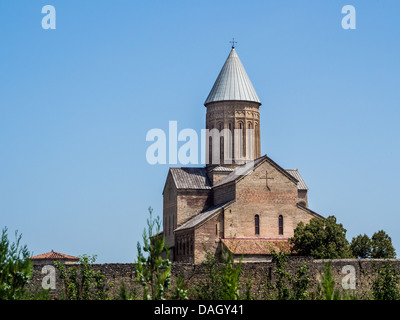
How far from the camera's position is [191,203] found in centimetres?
3759

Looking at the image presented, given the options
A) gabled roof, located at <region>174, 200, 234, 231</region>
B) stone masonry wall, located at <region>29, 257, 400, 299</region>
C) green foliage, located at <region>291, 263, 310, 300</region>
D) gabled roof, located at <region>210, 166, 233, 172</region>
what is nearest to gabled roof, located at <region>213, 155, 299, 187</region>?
gabled roof, located at <region>174, 200, 234, 231</region>

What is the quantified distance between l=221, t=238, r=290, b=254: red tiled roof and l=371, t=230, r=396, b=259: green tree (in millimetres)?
3752

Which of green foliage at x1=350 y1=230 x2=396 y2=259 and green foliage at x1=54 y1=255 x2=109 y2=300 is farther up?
green foliage at x1=350 y1=230 x2=396 y2=259

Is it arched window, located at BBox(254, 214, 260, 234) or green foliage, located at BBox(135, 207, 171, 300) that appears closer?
green foliage, located at BBox(135, 207, 171, 300)

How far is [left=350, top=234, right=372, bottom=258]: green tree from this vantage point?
30.7m

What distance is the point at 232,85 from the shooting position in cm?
3972

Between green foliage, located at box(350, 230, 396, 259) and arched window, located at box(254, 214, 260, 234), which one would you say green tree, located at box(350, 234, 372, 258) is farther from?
arched window, located at box(254, 214, 260, 234)

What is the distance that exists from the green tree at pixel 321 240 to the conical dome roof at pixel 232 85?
35.7ft

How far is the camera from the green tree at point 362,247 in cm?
3073

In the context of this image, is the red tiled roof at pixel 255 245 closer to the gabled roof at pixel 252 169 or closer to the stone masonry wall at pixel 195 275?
the gabled roof at pixel 252 169

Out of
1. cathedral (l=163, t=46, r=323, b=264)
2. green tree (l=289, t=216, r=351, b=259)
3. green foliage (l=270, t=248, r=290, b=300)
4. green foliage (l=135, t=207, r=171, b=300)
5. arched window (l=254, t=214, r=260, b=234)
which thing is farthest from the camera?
arched window (l=254, t=214, r=260, b=234)

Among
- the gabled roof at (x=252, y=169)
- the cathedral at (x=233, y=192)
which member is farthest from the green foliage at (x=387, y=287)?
the gabled roof at (x=252, y=169)
